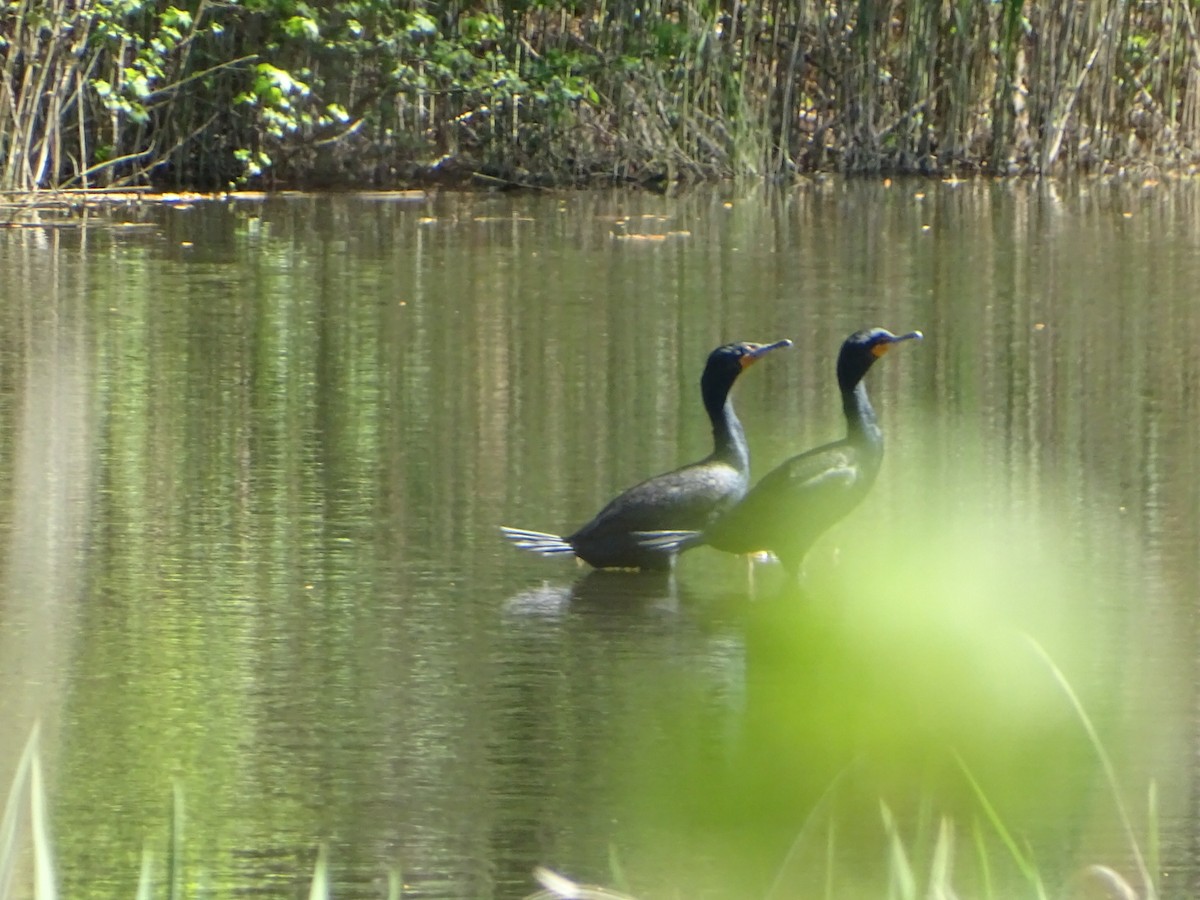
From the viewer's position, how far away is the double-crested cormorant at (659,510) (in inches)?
265

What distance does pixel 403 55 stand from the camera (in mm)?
20469

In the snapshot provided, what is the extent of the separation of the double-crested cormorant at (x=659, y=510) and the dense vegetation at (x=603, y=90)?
12.2m

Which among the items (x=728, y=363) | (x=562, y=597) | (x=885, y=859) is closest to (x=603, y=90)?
(x=728, y=363)

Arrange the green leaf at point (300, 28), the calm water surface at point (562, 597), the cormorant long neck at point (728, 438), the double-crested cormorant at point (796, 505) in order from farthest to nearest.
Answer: the green leaf at point (300, 28), the cormorant long neck at point (728, 438), the double-crested cormorant at point (796, 505), the calm water surface at point (562, 597)

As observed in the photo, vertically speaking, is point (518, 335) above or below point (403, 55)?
below

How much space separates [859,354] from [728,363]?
38 centimetres

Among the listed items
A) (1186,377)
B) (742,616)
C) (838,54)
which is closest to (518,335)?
(1186,377)

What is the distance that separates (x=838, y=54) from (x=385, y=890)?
18805 millimetres

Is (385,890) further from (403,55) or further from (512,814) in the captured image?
(403,55)

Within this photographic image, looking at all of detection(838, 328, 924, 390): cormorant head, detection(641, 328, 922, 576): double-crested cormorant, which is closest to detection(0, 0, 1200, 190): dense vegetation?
detection(838, 328, 924, 390): cormorant head

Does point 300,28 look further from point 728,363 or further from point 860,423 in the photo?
point 860,423

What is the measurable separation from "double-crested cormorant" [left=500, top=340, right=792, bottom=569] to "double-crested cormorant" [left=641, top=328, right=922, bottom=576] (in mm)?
41

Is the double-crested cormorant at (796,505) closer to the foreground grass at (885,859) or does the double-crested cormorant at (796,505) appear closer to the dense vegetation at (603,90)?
the foreground grass at (885,859)

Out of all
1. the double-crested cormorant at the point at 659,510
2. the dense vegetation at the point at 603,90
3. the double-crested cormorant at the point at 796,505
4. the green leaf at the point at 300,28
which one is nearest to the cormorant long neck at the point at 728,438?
the double-crested cormorant at the point at 659,510
